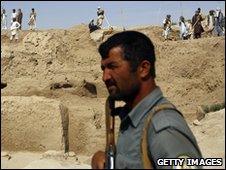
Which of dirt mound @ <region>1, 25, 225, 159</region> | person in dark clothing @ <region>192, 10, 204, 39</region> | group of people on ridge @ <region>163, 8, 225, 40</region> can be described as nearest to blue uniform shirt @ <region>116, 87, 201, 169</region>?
dirt mound @ <region>1, 25, 225, 159</region>

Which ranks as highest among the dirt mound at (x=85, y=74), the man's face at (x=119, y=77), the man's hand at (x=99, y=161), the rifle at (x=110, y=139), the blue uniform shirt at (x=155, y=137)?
the man's face at (x=119, y=77)

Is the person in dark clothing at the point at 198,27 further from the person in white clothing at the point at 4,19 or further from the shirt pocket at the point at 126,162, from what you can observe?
the shirt pocket at the point at 126,162

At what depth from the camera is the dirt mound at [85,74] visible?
863 cm

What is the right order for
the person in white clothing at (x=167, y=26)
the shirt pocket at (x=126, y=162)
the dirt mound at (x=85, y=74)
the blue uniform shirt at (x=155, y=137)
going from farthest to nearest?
the person in white clothing at (x=167, y=26), the dirt mound at (x=85, y=74), the shirt pocket at (x=126, y=162), the blue uniform shirt at (x=155, y=137)

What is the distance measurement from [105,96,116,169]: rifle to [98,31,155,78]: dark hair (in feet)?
0.85

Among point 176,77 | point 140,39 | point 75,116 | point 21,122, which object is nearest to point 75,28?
point 176,77

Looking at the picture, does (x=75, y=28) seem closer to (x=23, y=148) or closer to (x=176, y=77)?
(x=176, y=77)

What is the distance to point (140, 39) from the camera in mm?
1931

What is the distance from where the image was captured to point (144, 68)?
6.22ft

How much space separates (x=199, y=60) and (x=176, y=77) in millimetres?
902

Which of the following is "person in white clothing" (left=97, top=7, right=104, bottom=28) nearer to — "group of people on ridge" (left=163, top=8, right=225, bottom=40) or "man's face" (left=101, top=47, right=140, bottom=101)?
"group of people on ridge" (left=163, top=8, right=225, bottom=40)

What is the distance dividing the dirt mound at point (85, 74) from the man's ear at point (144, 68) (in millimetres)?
6504

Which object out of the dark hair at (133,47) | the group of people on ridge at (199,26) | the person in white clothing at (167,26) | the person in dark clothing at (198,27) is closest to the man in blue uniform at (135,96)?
the dark hair at (133,47)

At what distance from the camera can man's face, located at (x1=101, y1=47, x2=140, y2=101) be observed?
1888 millimetres
